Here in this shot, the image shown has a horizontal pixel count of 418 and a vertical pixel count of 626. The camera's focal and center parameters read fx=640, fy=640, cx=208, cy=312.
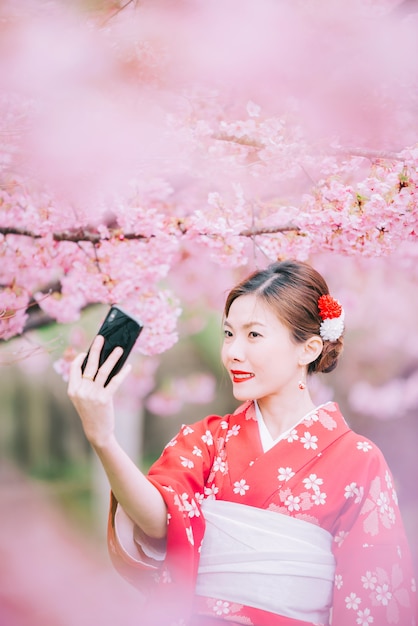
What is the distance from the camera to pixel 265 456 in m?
1.76

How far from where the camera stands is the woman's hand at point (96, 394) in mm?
1354

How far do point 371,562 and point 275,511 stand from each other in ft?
0.88

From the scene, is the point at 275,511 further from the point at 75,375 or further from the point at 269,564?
the point at 75,375

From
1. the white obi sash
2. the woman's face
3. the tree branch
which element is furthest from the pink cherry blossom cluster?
the white obi sash

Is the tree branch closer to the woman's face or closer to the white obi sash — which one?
the woman's face

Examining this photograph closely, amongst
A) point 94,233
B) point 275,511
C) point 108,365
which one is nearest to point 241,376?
point 275,511

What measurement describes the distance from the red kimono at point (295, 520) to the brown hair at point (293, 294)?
0.25m

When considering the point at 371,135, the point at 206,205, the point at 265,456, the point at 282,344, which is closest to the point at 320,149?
the point at 371,135

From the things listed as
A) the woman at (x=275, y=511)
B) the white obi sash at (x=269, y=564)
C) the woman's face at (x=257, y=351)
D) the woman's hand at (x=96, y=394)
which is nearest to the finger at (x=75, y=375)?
the woman's hand at (x=96, y=394)

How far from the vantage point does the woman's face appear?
67.7 inches

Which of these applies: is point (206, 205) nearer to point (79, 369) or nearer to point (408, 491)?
point (79, 369)

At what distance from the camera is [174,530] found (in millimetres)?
1600

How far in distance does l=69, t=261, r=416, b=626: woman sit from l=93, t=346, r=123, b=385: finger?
0.32 metres

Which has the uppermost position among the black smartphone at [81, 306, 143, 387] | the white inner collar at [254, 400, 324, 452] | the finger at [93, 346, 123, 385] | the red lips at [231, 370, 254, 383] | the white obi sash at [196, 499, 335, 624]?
the black smartphone at [81, 306, 143, 387]
